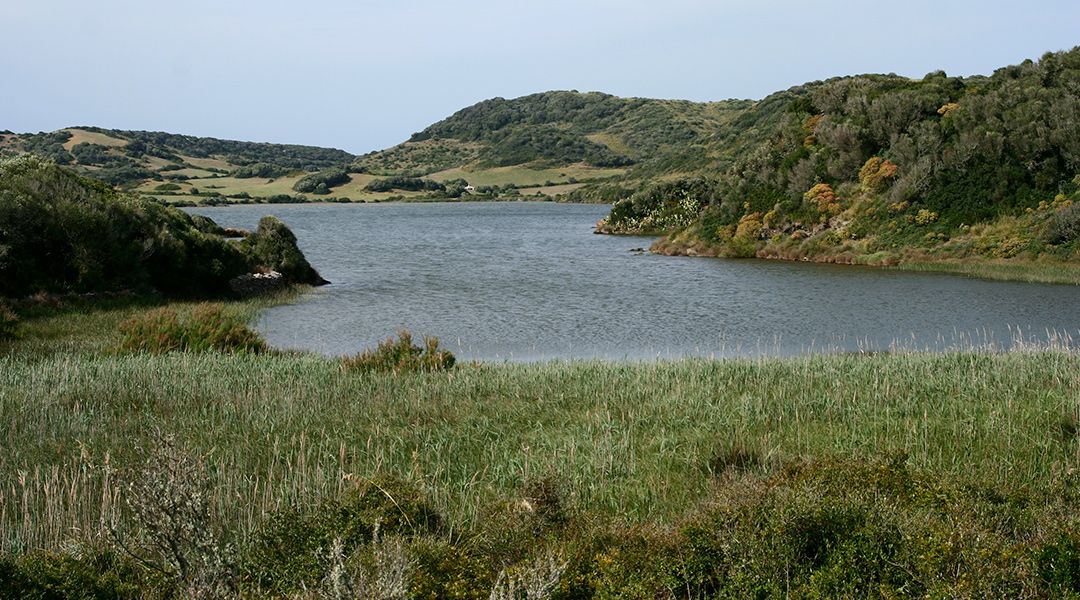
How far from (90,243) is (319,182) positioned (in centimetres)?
15317

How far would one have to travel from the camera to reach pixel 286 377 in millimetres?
12289

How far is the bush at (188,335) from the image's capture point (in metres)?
15.8

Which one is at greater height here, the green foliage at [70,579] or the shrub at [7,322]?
the green foliage at [70,579]

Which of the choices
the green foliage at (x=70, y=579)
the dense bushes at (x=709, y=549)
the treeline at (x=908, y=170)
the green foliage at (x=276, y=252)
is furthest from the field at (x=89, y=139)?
the dense bushes at (x=709, y=549)

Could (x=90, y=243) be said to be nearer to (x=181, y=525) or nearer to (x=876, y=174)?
(x=181, y=525)

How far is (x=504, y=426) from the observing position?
945 cm

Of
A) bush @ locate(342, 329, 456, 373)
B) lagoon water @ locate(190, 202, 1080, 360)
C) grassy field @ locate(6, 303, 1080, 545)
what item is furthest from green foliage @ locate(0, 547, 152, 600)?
lagoon water @ locate(190, 202, 1080, 360)

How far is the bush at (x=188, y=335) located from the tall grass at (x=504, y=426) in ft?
8.19

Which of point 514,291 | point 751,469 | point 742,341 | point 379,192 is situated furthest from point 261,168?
point 751,469

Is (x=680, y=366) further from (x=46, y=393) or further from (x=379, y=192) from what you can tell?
(x=379, y=192)

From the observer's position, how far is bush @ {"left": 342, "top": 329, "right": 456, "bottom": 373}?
13422 mm

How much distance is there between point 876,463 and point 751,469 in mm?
1127

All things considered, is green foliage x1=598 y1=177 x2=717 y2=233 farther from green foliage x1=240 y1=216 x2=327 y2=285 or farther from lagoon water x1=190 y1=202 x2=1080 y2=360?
green foliage x1=240 y1=216 x2=327 y2=285

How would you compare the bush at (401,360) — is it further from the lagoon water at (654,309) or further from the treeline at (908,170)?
the treeline at (908,170)
